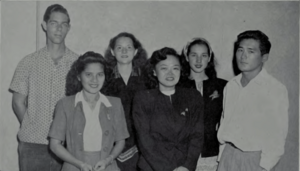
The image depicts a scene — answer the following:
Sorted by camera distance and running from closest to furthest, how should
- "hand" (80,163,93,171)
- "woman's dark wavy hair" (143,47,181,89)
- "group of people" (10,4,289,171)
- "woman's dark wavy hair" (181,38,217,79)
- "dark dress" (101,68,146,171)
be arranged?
"hand" (80,163,93,171)
"group of people" (10,4,289,171)
"woman's dark wavy hair" (143,47,181,89)
"dark dress" (101,68,146,171)
"woman's dark wavy hair" (181,38,217,79)

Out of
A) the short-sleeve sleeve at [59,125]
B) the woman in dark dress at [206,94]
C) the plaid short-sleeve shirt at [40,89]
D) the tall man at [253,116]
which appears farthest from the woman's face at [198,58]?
the short-sleeve sleeve at [59,125]

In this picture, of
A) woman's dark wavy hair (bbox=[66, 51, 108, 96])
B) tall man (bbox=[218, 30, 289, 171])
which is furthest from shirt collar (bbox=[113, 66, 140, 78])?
tall man (bbox=[218, 30, 289, 171])

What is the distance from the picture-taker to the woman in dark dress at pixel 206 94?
8.18ft

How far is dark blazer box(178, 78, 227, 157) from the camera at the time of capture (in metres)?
2.50

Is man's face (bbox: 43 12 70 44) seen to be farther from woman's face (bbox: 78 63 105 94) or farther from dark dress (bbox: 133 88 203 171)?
dark dress (bbox: 133 88 203 171)

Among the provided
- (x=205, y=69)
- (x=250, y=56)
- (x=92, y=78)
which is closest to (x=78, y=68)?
(x=92, y=78)

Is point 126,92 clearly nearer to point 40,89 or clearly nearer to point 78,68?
point 78,68

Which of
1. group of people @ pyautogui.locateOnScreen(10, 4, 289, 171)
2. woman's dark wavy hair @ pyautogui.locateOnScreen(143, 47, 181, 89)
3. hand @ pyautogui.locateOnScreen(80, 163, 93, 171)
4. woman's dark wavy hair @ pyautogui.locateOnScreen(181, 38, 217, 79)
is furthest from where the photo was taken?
woman's dark wavy hair @ pyautogui.locateOnScreen(181, 38, 217, 79)

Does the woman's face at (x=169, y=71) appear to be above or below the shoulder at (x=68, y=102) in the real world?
above

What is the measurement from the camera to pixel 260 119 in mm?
2229

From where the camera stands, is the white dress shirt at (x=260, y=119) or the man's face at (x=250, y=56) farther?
the man's face at (x=250, y=56)

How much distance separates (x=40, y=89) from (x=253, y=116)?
154 centimetres

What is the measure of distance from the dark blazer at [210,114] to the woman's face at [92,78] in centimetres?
68

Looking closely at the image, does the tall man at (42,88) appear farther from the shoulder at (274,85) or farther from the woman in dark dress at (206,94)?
the shoulder at (274,85)
